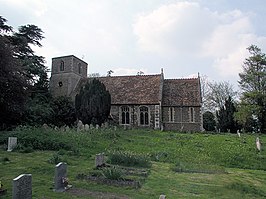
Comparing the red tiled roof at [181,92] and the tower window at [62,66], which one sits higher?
the tower window at [62,66]

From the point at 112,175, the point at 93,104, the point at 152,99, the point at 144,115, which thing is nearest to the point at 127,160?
the point at 112,175

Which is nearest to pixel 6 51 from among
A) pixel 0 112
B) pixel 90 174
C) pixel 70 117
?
pixel 0 112

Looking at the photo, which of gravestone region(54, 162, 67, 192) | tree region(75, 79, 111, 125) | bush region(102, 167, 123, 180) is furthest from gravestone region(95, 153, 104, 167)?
tree region(75, 79, 111, 125)

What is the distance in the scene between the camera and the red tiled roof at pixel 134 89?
3544cm

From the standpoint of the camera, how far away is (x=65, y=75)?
3906cm

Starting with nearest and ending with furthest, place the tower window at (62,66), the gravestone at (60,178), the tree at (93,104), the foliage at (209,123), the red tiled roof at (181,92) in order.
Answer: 1. the gravestone at (60,178)
2. the tree at (93,104)
3. the red tiled roof at (181,92)
4. the tower window at (62,66)
5. the foliage at (209,123)

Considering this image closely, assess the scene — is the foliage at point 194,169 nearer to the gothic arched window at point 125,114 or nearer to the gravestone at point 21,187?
the gravestone at point 21,187

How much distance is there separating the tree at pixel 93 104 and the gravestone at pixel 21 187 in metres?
23.6

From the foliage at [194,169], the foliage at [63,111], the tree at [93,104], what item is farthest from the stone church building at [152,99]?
the foliage at [194,169]

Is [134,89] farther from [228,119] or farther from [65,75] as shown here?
[228,119]

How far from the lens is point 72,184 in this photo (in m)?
9.43

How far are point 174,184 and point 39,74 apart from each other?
1097 inches

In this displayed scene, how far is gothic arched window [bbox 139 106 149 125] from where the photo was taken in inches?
1385

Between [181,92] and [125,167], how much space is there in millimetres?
25549
